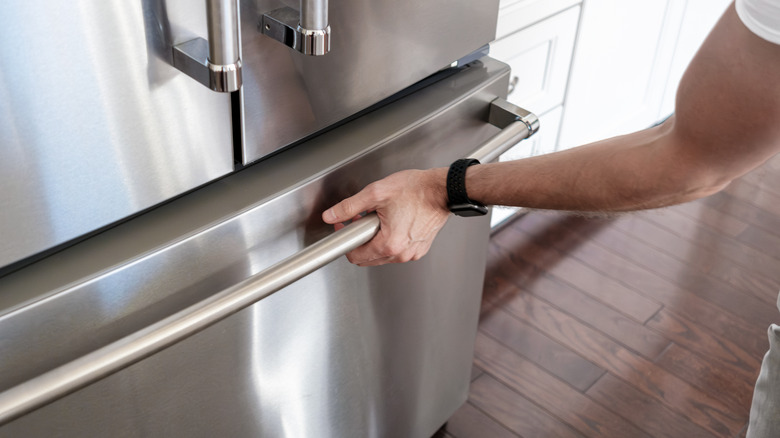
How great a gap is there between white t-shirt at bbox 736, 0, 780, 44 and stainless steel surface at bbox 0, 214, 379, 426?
0.35m

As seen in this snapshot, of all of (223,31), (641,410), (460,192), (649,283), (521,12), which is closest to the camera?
(223,31)

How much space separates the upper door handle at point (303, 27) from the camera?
1.75 feet

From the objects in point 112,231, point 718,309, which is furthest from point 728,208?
point 112,231

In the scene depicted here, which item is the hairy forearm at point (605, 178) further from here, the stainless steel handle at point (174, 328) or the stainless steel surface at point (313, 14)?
the stainless steel surface at point (313, 14)

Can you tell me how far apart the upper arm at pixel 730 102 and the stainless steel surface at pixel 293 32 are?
10.8 inches

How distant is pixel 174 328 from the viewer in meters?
0.56

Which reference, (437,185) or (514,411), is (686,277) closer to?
(514,411)

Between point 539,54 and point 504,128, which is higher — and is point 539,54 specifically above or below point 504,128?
below

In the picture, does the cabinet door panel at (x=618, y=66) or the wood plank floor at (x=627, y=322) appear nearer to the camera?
the wood plank floor at (x=627, y=322)

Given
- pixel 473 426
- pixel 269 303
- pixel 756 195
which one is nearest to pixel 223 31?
pixel 269 303

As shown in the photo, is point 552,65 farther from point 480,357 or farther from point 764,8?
point 764,8

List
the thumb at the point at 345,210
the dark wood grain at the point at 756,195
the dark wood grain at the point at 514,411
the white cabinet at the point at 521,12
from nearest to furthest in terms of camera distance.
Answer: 1. the thumb at the point at 345,210
2. the white cabinet at the point at 521,12
3. the dark wood grain at the point at 514,411
4. the dark wood grain at the point at 756,195

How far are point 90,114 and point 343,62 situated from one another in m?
0.23

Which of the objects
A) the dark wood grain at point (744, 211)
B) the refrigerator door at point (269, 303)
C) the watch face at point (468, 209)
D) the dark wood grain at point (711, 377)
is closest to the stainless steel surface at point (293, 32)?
the refrigerator door at point (269, 303)
